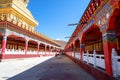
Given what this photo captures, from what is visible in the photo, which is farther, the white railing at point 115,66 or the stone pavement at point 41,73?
the stone pavement at point 41,73

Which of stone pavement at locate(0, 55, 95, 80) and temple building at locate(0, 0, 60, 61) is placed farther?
temple building at locate(0, 0, 60, 61)

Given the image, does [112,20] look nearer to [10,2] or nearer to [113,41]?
[113,41]

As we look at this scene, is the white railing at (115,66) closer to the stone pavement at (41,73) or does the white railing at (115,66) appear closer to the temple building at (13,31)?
the stone pavement at (41,73)

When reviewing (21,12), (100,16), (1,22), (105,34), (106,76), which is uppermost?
(21,12)

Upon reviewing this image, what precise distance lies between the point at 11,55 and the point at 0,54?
6.01 feet

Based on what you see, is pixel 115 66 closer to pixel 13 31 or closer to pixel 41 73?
pixel 41 73

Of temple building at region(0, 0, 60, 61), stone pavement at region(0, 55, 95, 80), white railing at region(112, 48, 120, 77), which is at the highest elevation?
temple building at region(0, 0, 60, 61)

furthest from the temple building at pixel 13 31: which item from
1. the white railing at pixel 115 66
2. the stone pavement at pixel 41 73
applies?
the white railing at pixel 115 66

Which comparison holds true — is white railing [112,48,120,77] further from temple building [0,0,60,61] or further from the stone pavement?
temple building [0,0,60,61]

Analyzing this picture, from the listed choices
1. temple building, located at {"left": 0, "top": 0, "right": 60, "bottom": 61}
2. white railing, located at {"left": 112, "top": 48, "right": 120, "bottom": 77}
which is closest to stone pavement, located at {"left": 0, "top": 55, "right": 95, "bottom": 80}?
white railing, located at {"left": 112, "top": 48, "right": 120, "bottom": 77}

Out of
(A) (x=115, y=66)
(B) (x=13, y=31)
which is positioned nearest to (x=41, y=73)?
(A) (x=115, y=66)

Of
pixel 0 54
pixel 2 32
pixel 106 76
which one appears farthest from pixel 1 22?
pixel 106 76

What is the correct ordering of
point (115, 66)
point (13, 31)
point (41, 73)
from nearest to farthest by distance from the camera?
point (115, 66) → point (41, 73) → point (13, 31)

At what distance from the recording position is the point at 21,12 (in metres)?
23.9
